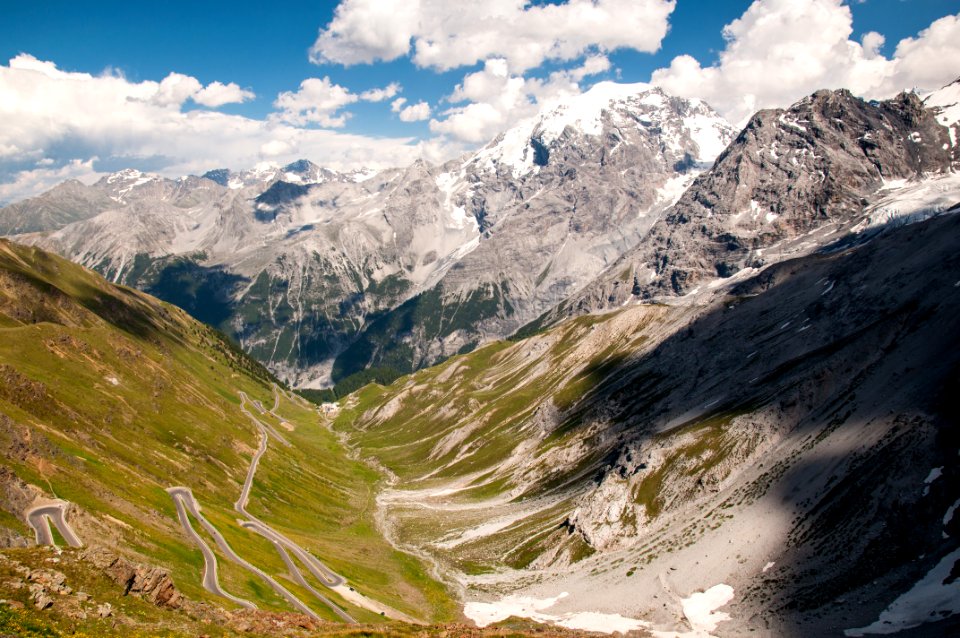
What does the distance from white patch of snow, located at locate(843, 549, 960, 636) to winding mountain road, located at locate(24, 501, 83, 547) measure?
72323 mm

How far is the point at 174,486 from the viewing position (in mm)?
103000

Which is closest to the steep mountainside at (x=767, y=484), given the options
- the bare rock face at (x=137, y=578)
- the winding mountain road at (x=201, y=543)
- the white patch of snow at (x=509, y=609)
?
the white patch of snow at (x=509, y=609)

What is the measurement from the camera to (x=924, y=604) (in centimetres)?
5100

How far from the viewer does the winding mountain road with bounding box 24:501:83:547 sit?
54.9 m

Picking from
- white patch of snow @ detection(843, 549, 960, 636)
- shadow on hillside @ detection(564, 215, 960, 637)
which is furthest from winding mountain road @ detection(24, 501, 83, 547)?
white patch of snow @ detection(843, 549, 960, 636)

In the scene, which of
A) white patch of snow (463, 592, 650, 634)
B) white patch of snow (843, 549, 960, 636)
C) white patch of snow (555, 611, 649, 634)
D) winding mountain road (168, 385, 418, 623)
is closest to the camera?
white patch of snow (843, 549, 960, 636)

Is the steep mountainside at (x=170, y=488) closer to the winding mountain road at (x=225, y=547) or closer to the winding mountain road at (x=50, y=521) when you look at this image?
the winding mountain road at (x=50, y=521)

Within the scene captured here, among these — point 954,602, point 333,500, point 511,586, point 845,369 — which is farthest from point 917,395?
point 333,500

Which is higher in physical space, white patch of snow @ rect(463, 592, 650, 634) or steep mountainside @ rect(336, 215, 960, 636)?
steep mountainside @ rect(336, 215, 960, 636)

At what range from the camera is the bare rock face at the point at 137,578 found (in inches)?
1602

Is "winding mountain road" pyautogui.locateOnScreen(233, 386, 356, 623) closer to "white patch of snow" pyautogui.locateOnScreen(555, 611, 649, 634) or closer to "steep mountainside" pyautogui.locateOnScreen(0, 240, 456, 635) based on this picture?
"steep mountainside" pyautogui.locateOnScreen(0, 240, 456, 635)

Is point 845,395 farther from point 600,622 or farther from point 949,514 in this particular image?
point 600,622

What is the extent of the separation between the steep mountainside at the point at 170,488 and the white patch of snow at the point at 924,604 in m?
56.6

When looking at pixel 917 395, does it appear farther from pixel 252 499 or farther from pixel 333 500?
Answer: pixel 333 500
